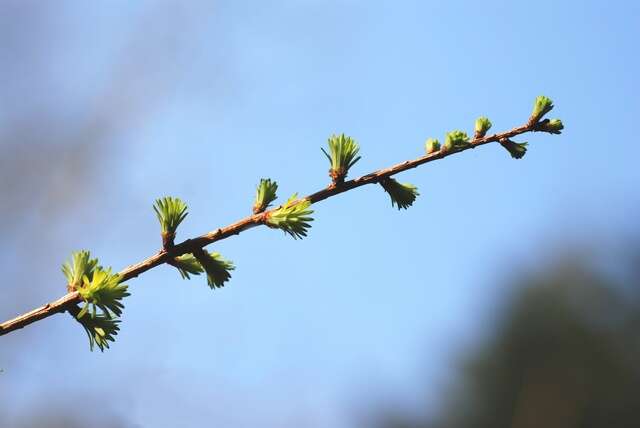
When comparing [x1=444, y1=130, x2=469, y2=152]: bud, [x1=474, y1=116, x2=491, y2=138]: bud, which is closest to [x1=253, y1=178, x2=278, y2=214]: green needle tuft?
[x1=444, y1=130, x2=469, y2=152]: bud

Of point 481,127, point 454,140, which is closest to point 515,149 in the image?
point 481,127

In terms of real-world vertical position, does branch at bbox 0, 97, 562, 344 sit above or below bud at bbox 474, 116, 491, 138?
below

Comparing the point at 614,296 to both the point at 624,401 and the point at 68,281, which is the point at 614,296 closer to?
the point at 624,401

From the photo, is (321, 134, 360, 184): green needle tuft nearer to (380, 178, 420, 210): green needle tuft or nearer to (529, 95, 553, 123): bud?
(380, 178, 420, 210): green needle tuft

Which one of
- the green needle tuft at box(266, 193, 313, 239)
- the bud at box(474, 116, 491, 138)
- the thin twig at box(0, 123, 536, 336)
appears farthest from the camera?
the bud at box(474, 116, 491, 138)

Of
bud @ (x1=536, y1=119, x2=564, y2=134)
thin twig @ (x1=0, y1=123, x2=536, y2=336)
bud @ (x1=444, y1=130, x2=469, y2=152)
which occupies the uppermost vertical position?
bud @ (x1=536, y1=119, x2=564, y2=134)

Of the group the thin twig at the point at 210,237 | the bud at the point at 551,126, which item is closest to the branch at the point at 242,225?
the thin twig at the point at 210,237

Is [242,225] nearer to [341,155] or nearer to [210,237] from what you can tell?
[210,237]

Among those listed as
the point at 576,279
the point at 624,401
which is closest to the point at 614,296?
the point at 576,279
